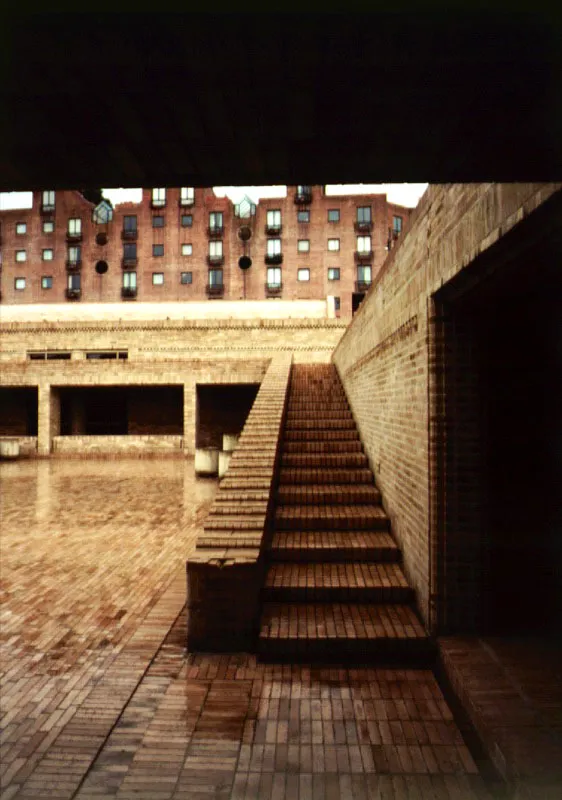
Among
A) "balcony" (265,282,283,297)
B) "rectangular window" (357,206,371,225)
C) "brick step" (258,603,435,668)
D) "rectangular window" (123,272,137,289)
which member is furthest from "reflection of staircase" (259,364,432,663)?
"rectangular window" (123,272,137,289)

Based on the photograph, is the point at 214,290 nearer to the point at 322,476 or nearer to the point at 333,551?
the point at 322,476

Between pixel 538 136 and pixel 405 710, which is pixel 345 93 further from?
pixel 405 710

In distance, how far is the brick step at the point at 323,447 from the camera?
7.32 metres

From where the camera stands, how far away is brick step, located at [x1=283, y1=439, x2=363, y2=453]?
732 cm

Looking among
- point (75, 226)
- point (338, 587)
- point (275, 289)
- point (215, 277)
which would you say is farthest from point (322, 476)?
point (75, 226)

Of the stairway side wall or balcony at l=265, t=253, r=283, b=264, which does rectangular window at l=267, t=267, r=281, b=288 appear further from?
the stairway side wall

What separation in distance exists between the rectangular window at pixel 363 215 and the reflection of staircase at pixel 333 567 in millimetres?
37208

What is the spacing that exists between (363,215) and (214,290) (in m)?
13.8

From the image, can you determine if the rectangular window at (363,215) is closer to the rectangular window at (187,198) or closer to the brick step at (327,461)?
the rectangular window at (187,198)

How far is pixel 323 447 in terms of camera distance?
7.35 metres

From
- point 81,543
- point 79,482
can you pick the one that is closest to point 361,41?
point 81,543

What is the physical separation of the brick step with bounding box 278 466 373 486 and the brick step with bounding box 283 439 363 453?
2.06 feet

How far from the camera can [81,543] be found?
7.00m

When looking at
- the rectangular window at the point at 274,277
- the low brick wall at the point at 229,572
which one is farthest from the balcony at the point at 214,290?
the low brick wall at the point at 229,572
